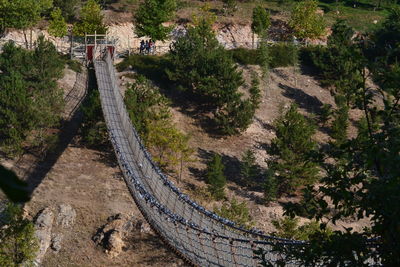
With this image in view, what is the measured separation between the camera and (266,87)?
187 feet

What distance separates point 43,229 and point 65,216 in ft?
5.56

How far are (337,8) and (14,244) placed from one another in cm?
5666

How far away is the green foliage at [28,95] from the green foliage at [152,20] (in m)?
11.0

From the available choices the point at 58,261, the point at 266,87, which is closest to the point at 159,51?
the point at 266,87

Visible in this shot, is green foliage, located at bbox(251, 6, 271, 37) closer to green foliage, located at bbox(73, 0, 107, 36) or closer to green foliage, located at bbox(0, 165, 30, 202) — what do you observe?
green foliage, located at bbox(73, 0, 107, 36)

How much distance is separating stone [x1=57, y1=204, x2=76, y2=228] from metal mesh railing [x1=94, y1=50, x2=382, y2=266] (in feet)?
16.6

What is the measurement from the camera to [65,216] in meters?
36.6

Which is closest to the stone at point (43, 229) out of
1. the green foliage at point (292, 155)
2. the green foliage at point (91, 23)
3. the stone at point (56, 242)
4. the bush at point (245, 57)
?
the stone at point (56, 242)

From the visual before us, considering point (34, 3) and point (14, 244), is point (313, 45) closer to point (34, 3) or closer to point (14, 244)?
point (34, 3)

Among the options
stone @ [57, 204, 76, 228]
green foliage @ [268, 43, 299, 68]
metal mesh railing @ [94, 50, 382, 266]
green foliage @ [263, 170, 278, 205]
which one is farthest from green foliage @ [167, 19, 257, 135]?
stone @ [57, 204, 76, 228]

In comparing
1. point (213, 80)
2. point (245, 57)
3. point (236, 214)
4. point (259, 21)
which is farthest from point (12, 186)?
point (259, 21)

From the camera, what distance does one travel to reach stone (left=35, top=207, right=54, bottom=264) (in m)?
34.1

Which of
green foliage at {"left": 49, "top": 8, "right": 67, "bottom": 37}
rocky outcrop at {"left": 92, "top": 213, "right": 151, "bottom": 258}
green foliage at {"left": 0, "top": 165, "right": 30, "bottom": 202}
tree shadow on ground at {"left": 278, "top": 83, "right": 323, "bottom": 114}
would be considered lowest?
rocky outcrop at {"left": 92, "top": 213, "right": 151, "bottom": 258}

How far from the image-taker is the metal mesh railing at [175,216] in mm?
25219
